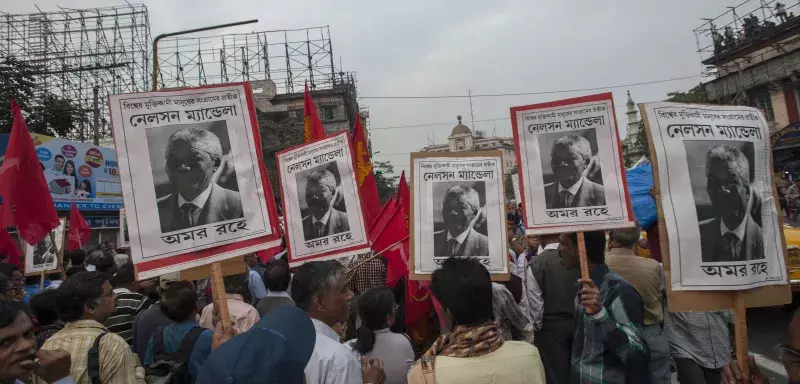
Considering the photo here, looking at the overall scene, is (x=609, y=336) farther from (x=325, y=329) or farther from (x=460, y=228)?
(x=460, y=228)

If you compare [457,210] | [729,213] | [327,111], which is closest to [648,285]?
[729,213]

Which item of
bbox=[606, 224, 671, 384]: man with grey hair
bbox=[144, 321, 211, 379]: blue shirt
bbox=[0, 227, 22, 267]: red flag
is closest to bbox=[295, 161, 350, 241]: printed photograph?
bbox=[144, 321, 211, 379]: blue shirt

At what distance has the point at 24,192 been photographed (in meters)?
5.92

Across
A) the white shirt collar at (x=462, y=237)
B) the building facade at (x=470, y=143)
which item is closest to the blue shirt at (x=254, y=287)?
the white shirt collar at (x=462, y=237)

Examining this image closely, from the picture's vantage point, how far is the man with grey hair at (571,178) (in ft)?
10.8

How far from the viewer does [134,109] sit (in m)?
2.81

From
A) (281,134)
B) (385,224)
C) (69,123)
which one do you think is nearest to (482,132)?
(281,134)

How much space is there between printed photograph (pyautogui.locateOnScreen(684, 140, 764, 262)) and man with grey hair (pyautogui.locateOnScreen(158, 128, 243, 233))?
2430 millimetres

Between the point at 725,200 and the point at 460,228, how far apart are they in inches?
78.2

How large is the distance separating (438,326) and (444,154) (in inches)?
72.1

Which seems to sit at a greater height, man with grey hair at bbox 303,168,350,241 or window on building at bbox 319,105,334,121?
window on building at bbox 319,105,334,121

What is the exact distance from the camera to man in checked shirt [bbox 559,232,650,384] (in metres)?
2.62

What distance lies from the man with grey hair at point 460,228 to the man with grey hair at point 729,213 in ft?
5.81

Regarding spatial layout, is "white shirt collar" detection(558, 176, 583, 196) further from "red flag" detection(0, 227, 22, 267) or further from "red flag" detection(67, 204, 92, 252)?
"red flag" detection(67, 204, 92, 252)
